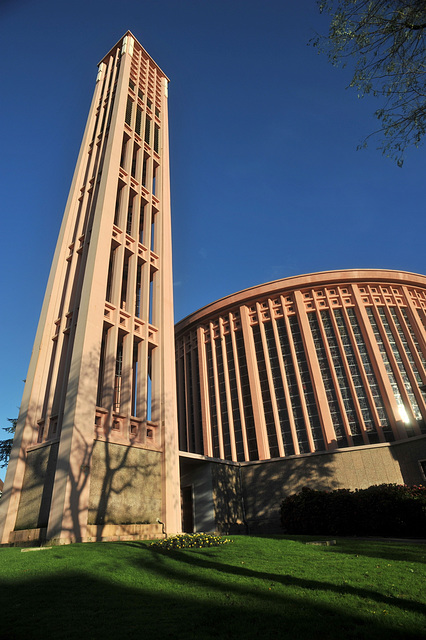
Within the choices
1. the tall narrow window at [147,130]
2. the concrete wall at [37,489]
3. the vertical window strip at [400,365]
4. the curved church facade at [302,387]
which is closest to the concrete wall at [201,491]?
the curved church facade at [302,387]

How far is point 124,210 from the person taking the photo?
20.5 m

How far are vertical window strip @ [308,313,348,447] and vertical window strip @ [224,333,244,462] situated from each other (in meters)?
7.17

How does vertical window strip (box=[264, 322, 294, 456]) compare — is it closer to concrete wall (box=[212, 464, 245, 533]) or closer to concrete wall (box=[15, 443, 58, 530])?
concrete wall (box=[212, 464, 245, 533])

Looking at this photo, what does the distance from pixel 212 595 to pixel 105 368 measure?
1157 centimetres

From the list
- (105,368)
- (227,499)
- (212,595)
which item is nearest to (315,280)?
(227,499)

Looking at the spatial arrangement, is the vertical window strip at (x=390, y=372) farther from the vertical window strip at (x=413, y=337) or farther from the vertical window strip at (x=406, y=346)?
the vertical window strip at (x=413, y=337)

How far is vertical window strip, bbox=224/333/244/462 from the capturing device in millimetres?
29480

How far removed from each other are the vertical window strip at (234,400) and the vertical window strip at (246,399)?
668mm

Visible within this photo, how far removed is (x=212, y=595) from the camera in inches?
216

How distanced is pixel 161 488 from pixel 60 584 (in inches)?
383

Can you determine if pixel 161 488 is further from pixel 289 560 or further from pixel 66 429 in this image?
pixel 289 560

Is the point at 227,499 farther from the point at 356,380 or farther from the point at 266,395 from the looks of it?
the point at 356,380

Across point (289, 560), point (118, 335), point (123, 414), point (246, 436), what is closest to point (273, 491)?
point (246, 436)

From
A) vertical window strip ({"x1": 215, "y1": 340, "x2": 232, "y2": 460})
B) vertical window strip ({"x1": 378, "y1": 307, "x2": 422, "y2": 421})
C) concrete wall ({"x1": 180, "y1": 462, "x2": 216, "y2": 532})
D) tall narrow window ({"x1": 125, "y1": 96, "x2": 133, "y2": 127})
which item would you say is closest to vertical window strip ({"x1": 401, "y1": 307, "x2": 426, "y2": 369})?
vertical window strip ({"x1": 378, "y1": 307, "x2": 422, "y2": 421})
